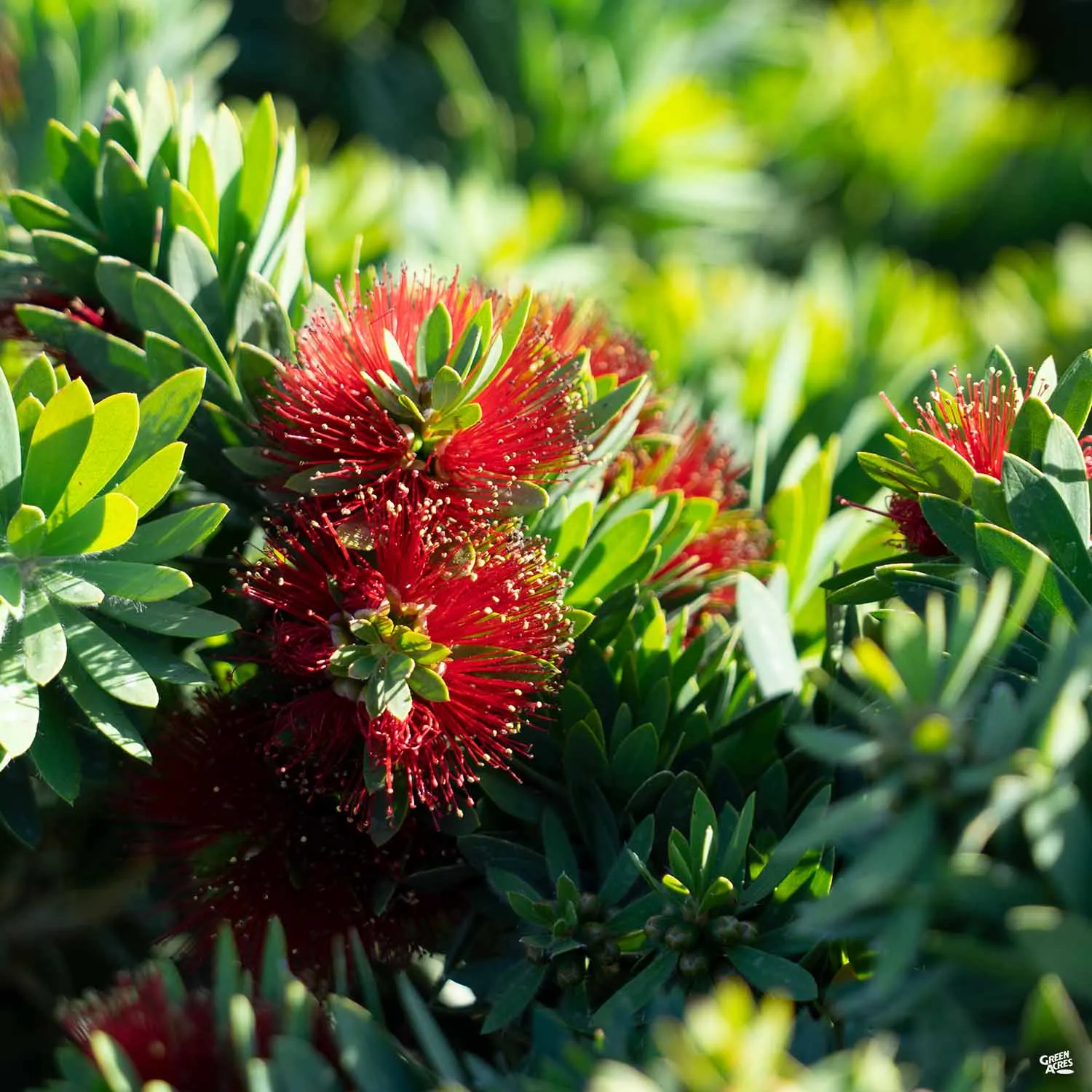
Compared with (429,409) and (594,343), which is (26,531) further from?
(594,343)

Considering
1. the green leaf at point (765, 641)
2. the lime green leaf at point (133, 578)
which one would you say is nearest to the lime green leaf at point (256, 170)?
the lime green leaf at point (133, 578)

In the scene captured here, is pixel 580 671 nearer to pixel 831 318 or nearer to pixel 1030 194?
pixel 831 318

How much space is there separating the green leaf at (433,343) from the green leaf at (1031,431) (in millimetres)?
263

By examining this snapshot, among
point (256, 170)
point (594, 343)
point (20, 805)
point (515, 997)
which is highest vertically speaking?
point (256, 170)

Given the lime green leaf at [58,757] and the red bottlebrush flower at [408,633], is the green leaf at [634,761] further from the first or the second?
the lime green leaf at [58,757]

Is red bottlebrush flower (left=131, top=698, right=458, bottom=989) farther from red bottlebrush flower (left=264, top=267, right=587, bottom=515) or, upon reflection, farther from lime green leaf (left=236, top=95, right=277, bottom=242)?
lime green leaf (left=236, top=95, right=277, bottom=242)

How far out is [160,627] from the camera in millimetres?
544

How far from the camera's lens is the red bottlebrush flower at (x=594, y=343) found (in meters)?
0.66

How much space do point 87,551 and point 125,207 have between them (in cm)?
22

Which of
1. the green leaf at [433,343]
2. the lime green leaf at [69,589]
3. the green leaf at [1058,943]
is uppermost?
the green leaf at [433,343]

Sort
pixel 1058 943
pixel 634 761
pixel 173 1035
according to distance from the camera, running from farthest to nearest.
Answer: pixel 634 761 < pixel 173 1035 < pixel 1058 943

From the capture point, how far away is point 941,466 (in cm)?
57

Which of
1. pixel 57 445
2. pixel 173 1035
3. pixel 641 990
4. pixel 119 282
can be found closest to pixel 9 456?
pixel 57 445

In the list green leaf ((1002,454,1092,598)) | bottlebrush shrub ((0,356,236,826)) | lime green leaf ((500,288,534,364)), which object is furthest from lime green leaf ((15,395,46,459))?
green leaf ((1002,454,1092,598))
